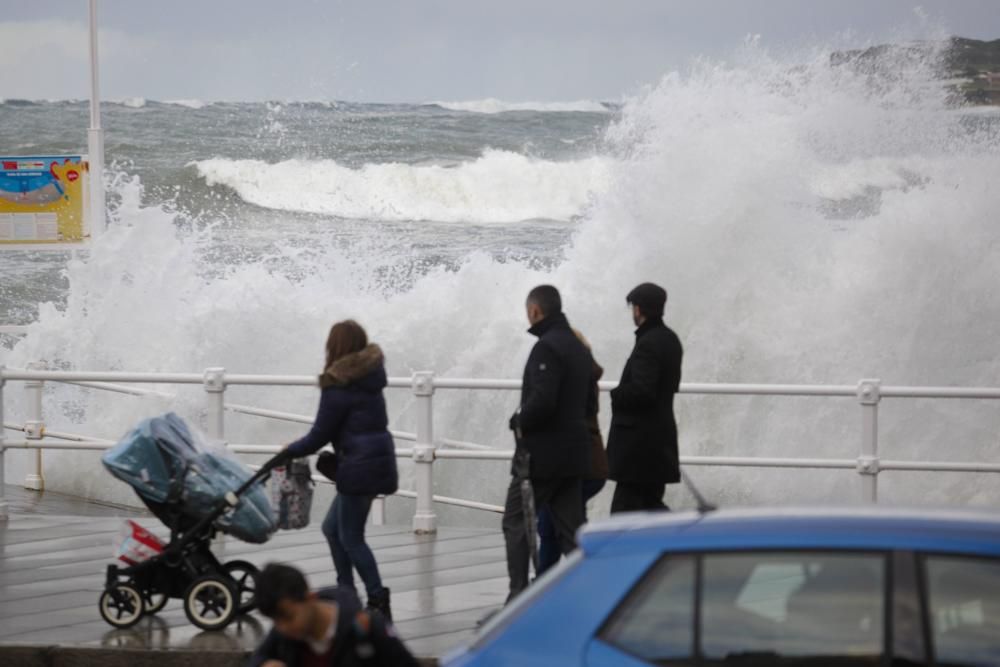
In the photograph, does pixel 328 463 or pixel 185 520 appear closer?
pixel 328 463

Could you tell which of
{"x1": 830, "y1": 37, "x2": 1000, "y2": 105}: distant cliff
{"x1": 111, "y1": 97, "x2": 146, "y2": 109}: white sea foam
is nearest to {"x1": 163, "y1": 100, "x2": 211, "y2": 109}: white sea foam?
{"x1": 111, "y1": 97, "x2": 146, "y2": 109}: white sea foam

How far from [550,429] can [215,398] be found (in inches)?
164

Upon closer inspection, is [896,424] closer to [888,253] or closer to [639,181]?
[888,253]

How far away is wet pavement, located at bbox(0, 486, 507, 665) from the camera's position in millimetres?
7699

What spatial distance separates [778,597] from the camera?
384 centimetres

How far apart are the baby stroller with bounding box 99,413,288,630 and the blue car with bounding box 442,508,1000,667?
3999 mm

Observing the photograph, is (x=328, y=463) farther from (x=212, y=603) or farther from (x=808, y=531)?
(x=808, y=531)

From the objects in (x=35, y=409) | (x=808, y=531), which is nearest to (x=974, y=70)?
(x=35, y=409)

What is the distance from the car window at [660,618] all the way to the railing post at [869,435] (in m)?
6.66

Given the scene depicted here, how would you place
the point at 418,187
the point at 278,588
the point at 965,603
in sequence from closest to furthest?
1. the point at 965,603
2. the point at 278,588
3. the point at 418,187

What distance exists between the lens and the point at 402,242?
146 feet

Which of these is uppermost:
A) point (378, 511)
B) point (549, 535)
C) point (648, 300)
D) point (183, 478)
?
point (648, 300)

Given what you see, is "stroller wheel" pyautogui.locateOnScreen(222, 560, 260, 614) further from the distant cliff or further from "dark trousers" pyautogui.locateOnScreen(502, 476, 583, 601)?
the distant cliff

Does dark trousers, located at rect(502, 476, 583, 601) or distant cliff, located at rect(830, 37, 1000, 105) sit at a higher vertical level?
distant cliff, located at rect(830, 37, 1000, 105)
